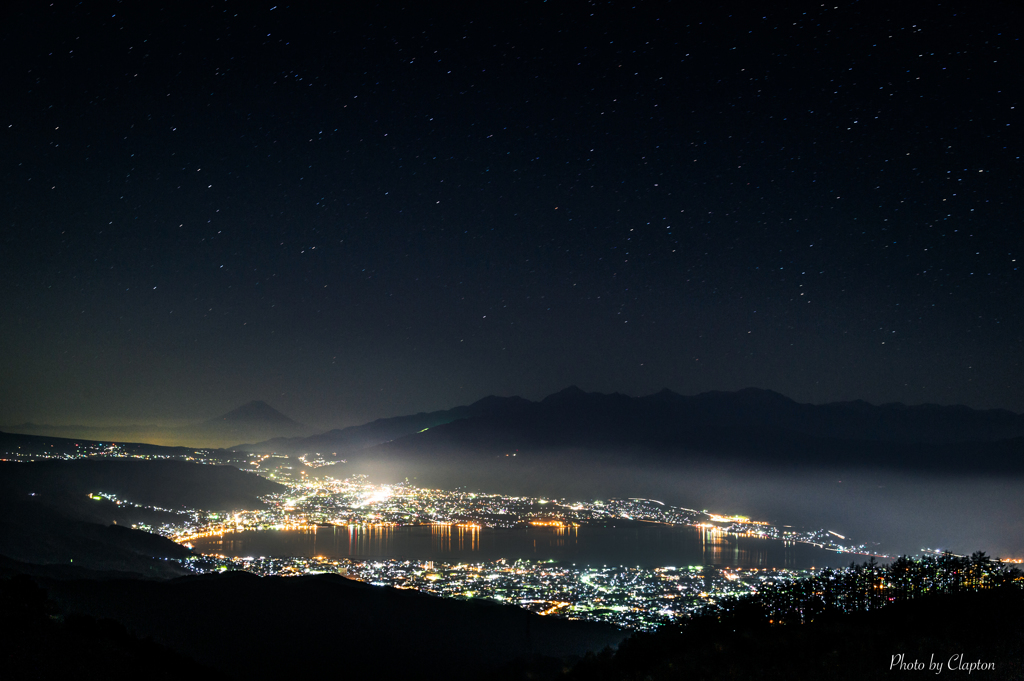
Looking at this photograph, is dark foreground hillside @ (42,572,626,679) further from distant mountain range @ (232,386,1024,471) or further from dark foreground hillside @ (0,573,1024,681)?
distant mountain range @ (232,386,1024,471)

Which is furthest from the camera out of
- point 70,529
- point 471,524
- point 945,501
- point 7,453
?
point 945,501

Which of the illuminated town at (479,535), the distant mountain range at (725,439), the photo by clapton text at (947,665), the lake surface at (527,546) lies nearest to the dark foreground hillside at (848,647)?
the photo by clapton text at (947,665)

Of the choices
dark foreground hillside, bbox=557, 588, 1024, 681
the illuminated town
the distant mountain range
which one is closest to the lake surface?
the illuminated town

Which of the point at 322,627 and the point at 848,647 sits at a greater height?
the point at 848,647

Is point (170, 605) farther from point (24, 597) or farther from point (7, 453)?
point (7, 453)

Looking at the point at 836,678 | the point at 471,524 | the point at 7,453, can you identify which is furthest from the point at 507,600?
the point at 7,453

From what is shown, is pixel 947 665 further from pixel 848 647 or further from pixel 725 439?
pixel 725 439

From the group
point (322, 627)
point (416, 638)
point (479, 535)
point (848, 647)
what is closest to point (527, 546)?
point (479, 535)

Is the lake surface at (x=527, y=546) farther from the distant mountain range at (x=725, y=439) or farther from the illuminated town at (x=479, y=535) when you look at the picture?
the distant mountain range at (x=725, y=439)
